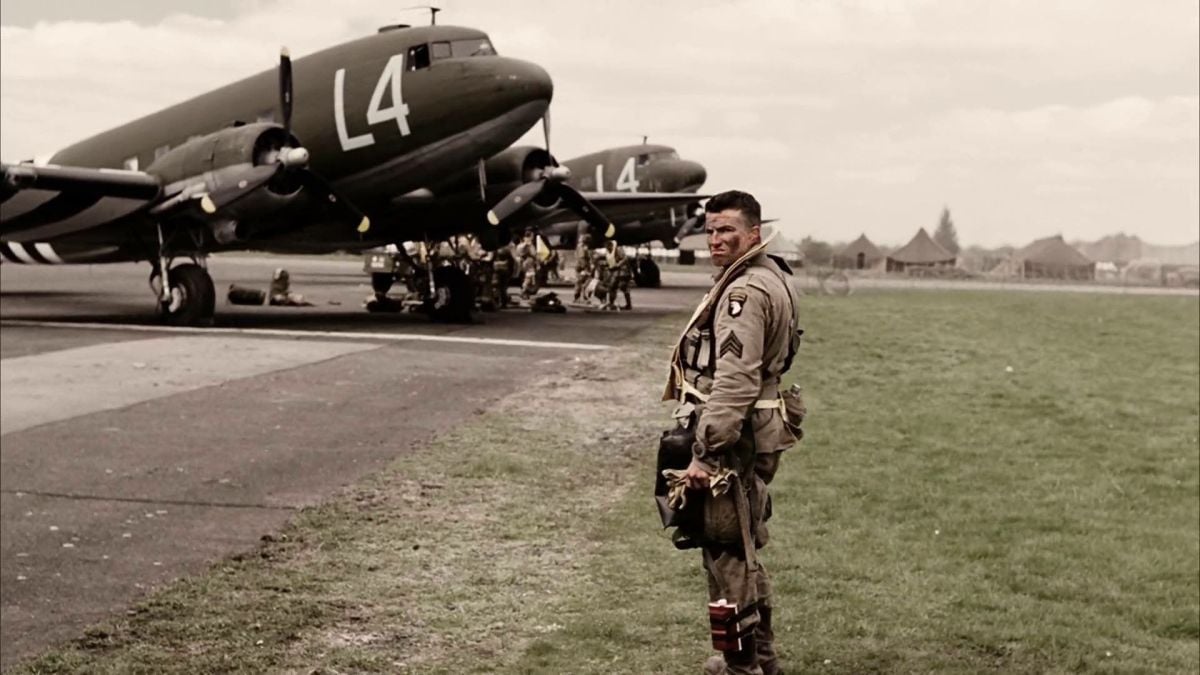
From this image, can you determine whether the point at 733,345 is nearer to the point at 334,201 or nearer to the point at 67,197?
the point at 334,201

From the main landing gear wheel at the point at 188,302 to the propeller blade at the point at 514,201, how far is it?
22.4ft

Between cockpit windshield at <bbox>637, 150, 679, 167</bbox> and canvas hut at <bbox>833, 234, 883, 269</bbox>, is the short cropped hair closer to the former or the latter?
cockpit windshield at <bbox>637, 150, 679, 167</bbox>

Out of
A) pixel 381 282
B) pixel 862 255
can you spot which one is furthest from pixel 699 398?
pixel 862 255

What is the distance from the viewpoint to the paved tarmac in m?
10.6

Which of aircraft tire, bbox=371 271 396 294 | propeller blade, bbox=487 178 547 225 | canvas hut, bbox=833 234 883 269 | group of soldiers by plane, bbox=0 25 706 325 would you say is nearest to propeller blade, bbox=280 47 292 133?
group of soldiers by plane, bbox=0 25 706 325

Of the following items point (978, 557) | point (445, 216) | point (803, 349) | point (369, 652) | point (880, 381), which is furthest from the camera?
point (445, 216)

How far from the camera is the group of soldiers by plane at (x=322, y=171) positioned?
2595 centimetres

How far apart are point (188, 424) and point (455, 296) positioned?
15.1 meters

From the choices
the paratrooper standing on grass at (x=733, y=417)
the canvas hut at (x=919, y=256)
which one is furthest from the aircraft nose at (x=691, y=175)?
the canvas hut at (x=919, y=256)

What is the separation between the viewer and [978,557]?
11.0 metres

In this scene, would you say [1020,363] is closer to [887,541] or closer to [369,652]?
[887,541]

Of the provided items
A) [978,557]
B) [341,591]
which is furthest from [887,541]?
[341,591]

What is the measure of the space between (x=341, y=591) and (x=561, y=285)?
4455 cm

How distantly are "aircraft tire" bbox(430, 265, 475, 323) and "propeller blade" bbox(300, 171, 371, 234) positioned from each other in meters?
3.08
